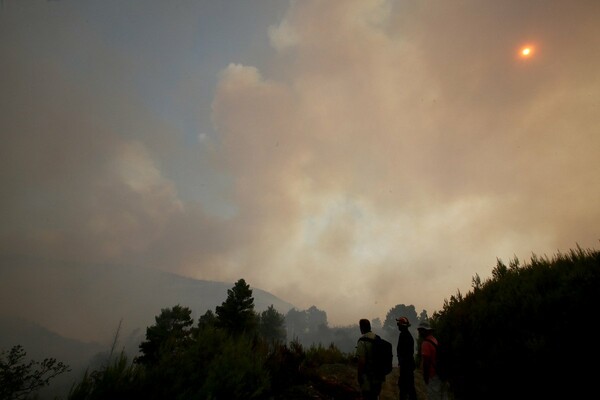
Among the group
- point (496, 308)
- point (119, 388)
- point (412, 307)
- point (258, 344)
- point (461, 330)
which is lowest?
point (119, 388)

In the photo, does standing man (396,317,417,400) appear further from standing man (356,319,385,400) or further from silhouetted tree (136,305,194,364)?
silhouetted tree (136,305,194,364)

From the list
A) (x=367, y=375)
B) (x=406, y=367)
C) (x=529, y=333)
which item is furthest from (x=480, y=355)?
(x=367, y=375)

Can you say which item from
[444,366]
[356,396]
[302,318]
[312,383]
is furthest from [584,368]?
[302,318]

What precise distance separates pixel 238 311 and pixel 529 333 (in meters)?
26.7

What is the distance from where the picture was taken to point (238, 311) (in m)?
28.9

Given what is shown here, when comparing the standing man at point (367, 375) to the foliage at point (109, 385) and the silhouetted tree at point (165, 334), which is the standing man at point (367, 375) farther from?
the foliage at point (109, 385)

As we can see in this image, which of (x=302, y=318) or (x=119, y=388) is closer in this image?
(x=119, y=388)

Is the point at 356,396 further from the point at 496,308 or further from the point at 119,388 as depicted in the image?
the point at 119,388

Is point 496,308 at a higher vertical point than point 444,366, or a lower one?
higher

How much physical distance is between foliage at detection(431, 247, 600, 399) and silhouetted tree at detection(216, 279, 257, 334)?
72.8ft

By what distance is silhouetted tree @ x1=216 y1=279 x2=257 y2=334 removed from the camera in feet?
91.4

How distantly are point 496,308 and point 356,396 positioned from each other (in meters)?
5.17

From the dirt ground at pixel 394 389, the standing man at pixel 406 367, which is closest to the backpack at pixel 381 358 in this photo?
the standing man at pixel 406 367

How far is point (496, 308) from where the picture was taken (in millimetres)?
Answer: 8609
